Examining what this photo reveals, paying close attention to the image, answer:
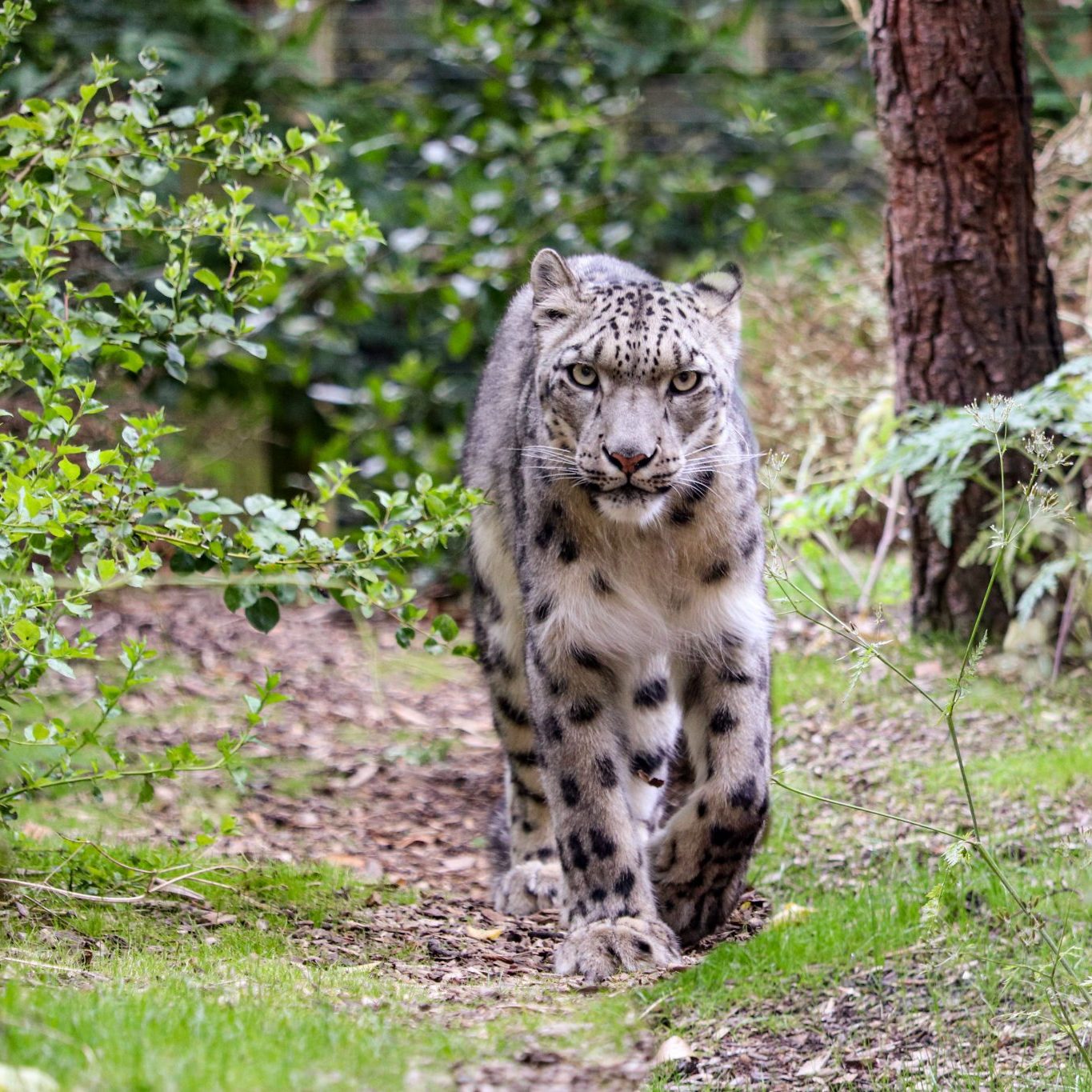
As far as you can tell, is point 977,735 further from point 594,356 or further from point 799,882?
point 594,356

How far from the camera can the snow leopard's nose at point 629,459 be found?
4.71 m

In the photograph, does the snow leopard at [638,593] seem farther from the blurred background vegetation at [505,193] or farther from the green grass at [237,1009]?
the blurred background vegetation at [505,193]

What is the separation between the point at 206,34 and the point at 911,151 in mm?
5339

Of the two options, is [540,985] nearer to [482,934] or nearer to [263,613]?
[482,934]

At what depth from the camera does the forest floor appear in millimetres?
3615

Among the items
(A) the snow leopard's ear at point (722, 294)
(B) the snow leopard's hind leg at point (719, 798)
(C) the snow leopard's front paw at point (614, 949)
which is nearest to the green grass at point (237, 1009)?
(C) the snow leopard's front paw at point (614, 949)

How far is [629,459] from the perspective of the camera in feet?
15.5

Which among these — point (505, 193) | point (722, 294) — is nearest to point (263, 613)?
point (722, 294)

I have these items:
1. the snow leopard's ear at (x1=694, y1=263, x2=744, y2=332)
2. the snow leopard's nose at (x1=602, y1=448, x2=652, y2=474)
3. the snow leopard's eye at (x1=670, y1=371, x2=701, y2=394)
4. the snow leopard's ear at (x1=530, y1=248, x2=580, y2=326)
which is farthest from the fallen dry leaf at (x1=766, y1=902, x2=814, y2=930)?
the snow leopard's ear at (x1=530, y1=248, x2=580, y2=326)

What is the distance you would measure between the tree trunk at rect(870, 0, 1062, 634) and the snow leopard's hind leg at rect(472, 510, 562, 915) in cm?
242

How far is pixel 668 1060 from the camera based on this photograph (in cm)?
404

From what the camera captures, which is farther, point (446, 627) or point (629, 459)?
point (446, 627)

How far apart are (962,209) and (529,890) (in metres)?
3.78

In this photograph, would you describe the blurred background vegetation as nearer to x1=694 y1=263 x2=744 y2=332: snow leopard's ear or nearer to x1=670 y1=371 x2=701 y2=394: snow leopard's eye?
x1=694 y1=263 x2=744 y2=332: snow leopard's ear
